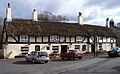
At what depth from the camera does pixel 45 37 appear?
4497 cm

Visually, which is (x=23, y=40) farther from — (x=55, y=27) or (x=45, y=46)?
(x=55, y=27)

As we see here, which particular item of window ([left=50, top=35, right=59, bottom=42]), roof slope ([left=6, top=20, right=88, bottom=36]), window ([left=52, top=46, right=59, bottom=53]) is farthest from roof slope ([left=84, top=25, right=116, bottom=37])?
window ([left=52, top=46, right=59, bottom=53])

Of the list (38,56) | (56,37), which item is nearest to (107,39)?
(56,37)

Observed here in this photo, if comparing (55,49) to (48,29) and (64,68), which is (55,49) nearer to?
(48,29)

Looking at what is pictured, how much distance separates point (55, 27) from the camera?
4844cm

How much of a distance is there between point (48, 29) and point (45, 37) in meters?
2.29

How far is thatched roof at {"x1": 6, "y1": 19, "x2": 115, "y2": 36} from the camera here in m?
42.9

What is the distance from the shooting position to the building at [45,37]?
4150 cm

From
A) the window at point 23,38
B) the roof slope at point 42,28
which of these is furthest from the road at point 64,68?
the roof slope at point 42,28

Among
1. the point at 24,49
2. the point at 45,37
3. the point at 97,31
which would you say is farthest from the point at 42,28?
the point at 97,31

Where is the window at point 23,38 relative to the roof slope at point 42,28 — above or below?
below

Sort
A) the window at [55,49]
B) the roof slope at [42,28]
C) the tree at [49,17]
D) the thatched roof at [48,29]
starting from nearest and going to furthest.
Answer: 1. the roof slope at [42,28]
2. the thatched roof at [48,29]
3. the window at [55,49]
4. the tree at [49,17]

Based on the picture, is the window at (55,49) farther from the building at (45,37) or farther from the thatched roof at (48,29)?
the thatched roof at (48,29)

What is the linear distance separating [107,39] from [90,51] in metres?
6.98
